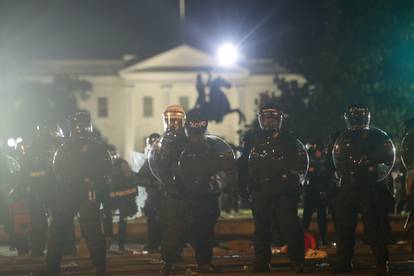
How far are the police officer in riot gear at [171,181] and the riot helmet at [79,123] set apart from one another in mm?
1104

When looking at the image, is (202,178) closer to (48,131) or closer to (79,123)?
(79,123)

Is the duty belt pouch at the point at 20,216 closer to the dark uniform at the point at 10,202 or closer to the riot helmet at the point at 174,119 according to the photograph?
the dark uniform at the point at 10,202

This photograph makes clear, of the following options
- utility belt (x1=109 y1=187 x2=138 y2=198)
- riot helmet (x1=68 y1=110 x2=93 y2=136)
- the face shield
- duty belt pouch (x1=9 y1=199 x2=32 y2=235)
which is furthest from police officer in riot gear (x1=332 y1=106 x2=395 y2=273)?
duty belt pouch (x1=9 y1=199 x2=32 y2=235)

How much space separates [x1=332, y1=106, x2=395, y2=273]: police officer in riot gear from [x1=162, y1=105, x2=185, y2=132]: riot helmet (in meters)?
2.10

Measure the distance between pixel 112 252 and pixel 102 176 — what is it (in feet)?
14.6

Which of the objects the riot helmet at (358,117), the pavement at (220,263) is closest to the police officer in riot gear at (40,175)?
the pavement at (220,263)

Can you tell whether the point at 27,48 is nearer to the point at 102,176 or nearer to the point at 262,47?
the point at 262,47

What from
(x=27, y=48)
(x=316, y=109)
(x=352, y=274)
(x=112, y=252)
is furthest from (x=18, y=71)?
(x=352, y=274)

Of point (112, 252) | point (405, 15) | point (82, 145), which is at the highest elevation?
point (405, 15)

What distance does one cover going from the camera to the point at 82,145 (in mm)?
11125

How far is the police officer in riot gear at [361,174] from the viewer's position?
11000 millimetres

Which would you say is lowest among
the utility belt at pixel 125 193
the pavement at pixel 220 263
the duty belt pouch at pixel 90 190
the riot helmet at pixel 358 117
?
the pavement at pixel 220 263

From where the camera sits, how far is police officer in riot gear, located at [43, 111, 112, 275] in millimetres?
11102

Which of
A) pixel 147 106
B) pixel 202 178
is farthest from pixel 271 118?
pixel 147 106
